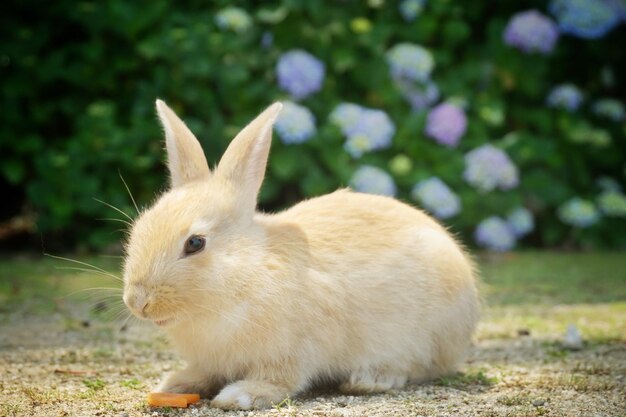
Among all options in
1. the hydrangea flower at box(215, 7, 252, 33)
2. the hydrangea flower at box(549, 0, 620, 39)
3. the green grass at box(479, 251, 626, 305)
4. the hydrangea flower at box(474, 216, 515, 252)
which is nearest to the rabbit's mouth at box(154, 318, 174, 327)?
the green grass at box(479, 251, 626, 305)

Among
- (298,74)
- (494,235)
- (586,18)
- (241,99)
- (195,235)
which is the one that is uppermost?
(586,18)

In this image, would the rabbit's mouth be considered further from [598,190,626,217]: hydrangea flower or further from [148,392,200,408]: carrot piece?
[598,190,626,217]: hydrangea flower

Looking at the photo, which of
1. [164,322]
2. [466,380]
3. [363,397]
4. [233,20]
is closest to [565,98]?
[233,20]

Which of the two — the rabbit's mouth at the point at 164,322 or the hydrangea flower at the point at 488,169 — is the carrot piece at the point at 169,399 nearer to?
the rabbit's mouth at the point at 164,322

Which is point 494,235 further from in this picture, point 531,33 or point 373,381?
point 373,381

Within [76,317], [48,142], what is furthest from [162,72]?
[76,317]

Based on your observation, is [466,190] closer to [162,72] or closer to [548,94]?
[548,94]
